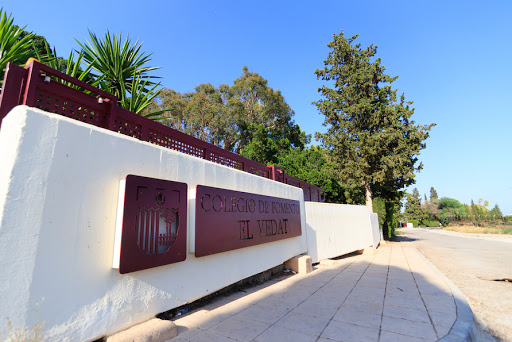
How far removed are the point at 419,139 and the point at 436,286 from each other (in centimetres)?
1356

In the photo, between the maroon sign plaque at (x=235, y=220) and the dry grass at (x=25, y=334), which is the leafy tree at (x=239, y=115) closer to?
the maroon sign plaque at (x=235, y=220)

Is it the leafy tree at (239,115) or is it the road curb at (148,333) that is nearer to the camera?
the road curb at (148,333)

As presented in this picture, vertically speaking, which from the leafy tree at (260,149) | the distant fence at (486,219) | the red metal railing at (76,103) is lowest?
the distant fence at (486,219)

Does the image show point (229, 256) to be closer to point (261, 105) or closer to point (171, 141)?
point (171, 141)

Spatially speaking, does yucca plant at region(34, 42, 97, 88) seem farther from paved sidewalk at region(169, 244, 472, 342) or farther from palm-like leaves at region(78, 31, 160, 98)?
paved sidewalk at region(169, 244, 472, 342)

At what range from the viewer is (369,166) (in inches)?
651

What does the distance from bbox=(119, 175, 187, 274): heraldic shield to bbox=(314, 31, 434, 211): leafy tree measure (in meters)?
15.9

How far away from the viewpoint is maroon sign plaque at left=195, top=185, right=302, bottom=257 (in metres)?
3.90

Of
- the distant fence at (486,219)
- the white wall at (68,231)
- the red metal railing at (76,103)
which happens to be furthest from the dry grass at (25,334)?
the distant fence at (486,219)

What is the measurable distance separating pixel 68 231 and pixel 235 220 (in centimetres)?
284

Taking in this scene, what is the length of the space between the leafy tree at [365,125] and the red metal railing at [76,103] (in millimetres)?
15155

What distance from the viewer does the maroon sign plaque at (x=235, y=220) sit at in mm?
3901

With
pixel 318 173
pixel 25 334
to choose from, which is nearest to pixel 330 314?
pixel 25 334

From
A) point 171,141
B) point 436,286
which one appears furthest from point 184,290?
point 436,286
